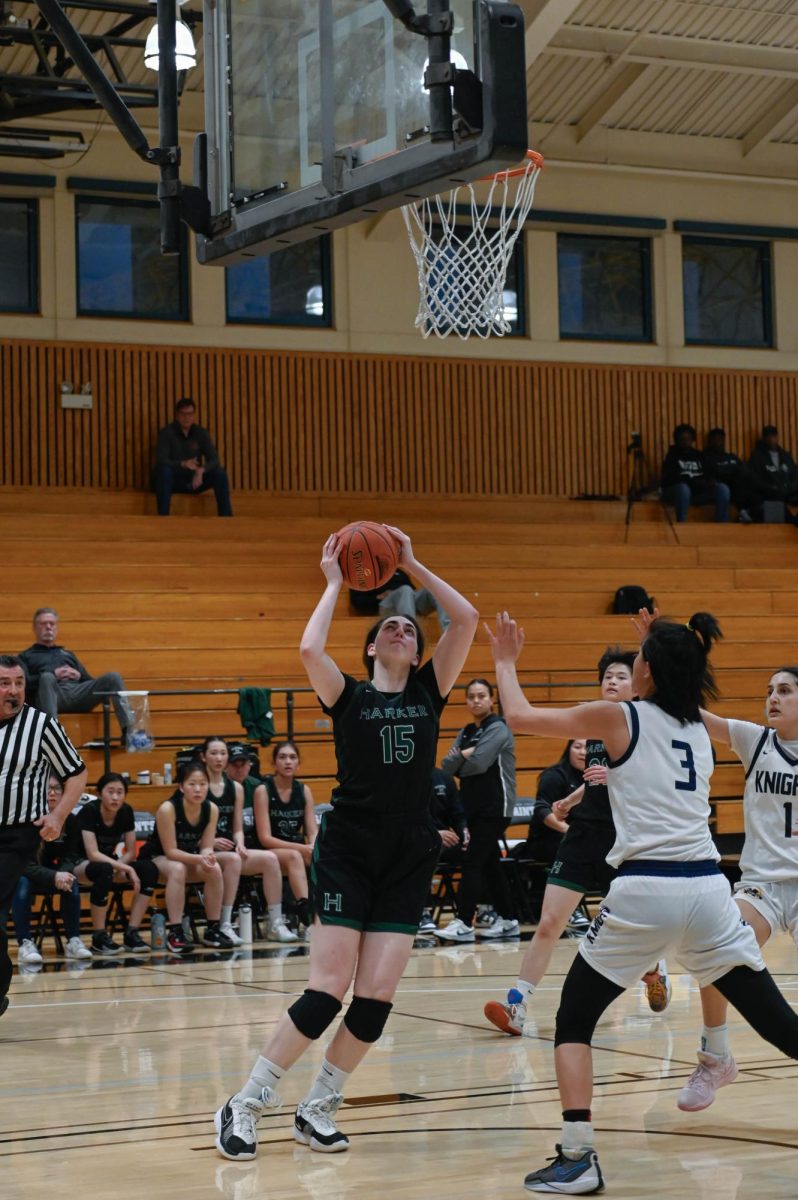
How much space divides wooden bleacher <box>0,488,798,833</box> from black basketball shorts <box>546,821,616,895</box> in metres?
6.03

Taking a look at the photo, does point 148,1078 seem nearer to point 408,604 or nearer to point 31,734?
point 31,734

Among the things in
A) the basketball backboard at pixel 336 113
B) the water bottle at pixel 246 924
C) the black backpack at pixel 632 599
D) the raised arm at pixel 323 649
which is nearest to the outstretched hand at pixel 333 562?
the raised arm at pixel 323 649

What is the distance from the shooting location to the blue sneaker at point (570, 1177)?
13.4ft

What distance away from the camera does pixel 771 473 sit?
63.8 ft

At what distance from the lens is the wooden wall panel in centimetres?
1784

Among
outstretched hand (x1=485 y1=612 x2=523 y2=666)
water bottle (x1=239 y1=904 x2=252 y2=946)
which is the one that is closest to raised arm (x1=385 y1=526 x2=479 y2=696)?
outstretched hand (x1=485 y1=612 x2=523 y2=666)

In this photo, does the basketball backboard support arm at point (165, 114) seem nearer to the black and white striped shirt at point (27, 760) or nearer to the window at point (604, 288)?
the black and white striped shirt at point (27, 760)

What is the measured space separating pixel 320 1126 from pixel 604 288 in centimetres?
1675

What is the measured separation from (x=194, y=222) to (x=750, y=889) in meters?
2.98

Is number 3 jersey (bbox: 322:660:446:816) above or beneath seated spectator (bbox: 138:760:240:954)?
above

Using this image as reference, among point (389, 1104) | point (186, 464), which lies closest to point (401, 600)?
point (186, 464)

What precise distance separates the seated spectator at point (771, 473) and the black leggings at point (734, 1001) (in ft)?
50.5

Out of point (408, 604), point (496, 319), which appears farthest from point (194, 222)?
point (408, 604)

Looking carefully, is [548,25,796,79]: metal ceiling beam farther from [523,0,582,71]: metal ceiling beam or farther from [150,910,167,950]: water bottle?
[150,910,167,950]: water bottle
